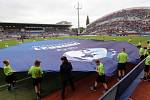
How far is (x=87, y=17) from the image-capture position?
501ft

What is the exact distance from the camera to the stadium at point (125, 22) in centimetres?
8144

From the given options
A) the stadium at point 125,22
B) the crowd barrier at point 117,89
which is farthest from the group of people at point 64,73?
the stadium at point 125,22

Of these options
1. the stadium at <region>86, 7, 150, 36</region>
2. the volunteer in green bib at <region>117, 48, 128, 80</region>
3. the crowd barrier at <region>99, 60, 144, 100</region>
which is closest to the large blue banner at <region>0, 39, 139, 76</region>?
the volunteer in green bib at <region>117, 48, 128, 80</region>

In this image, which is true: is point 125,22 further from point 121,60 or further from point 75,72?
point 75,72

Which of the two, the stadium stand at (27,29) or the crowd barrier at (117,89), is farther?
the stadium stand at (27,29)

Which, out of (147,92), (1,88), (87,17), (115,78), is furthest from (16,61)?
(87,17)

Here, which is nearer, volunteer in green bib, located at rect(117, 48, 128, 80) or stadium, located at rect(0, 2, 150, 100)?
stadium, located at rect(0, 2, 150, 100)

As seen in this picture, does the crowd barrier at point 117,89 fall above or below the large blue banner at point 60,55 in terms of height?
below

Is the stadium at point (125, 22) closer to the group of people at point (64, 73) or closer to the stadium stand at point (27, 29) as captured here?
the stadium stand at point (27, 29)

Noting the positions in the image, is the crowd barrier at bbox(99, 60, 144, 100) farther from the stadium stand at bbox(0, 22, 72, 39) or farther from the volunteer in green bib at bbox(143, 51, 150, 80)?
the stadium stand at bbox(0, 22, 72, 39)

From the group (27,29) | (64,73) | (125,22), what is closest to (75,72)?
(64,73)

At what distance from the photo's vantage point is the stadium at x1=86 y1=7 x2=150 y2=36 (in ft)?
267

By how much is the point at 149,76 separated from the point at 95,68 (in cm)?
435

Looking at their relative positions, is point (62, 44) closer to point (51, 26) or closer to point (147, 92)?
point (147, 92)
